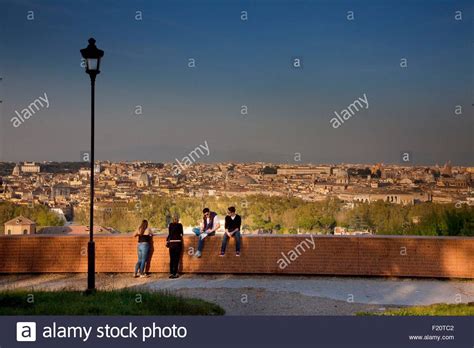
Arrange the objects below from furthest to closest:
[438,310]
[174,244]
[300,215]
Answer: [300,215] → [174,244] → [438,310]

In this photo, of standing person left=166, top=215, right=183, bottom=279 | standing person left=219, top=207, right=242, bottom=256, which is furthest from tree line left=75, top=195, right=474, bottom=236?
standing person left=166, top=215, right=183, bottom=279

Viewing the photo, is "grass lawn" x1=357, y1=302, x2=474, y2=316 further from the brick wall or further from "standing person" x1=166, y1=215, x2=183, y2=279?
"standing person" x1=166, y1=215, x2=183, y2=279

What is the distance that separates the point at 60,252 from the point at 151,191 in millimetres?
8554

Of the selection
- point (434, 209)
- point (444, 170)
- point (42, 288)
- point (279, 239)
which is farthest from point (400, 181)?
point (42, 288)

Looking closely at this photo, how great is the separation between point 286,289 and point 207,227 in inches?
111

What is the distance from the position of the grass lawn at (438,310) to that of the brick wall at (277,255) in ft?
10.6

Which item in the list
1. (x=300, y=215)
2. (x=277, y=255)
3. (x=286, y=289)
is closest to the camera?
(x=286, y=289)

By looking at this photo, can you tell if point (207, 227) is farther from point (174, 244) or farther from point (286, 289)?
point (286, 289)

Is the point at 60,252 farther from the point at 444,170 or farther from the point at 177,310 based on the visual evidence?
the point at 444,170

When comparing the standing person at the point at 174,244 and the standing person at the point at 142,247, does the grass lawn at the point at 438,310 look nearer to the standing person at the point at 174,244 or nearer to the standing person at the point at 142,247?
the standing person at the point at 174,244

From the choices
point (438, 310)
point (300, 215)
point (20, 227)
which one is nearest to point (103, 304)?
point (438, 310)

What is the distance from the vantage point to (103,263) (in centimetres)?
1542

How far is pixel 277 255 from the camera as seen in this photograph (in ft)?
49.7

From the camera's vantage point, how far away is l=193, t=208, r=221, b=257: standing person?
603 inches
